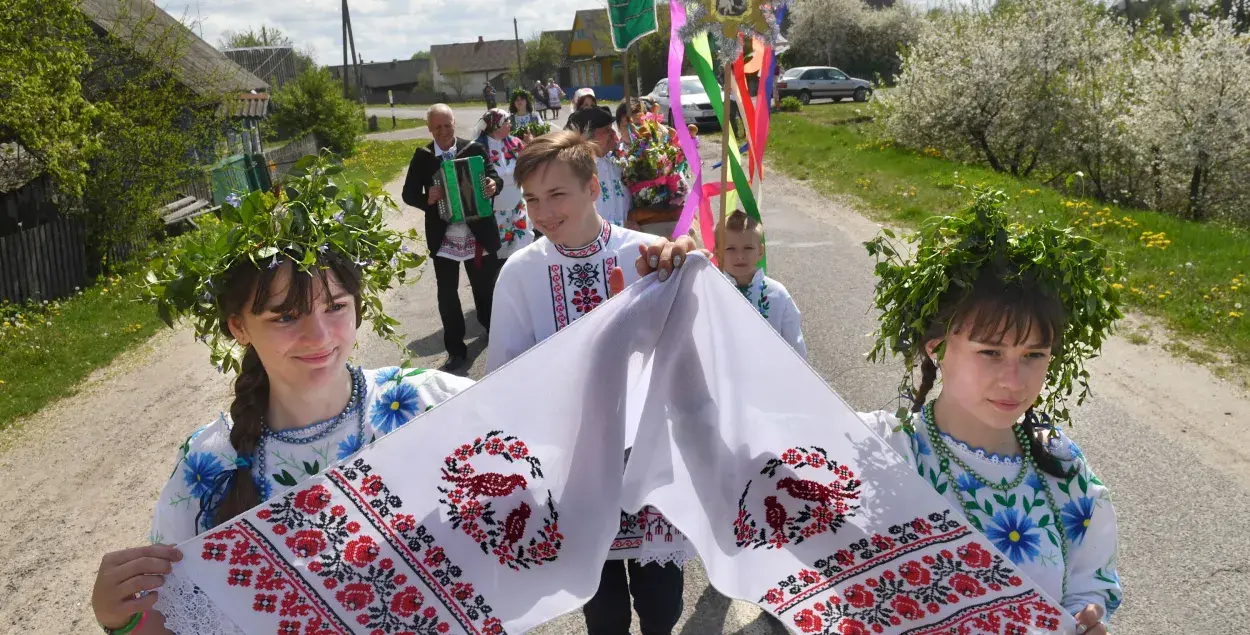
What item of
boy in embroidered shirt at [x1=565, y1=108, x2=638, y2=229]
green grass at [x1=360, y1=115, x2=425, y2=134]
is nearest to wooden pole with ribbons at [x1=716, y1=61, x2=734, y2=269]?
boy in embroidered shirt at [x1=565, y1=108, x2=638, y2=229]

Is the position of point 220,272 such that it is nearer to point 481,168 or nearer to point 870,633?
point 870,633

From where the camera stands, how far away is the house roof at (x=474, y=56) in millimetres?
91125

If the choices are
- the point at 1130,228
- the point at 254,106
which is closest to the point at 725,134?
the point at 1130,228

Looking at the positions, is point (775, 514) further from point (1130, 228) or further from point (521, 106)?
point (1130, 228)

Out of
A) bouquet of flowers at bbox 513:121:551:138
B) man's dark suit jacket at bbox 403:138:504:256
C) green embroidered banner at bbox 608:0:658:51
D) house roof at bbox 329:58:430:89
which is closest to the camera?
green embroidered banner at bbox 608:0:658:51

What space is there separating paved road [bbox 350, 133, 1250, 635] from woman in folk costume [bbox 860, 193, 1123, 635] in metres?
1.80

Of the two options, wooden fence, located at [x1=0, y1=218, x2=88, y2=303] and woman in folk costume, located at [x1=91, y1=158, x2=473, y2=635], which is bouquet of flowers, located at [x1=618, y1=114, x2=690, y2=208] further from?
wooden fence, located at [x1=0, y1=218, x2=88, y2=303]

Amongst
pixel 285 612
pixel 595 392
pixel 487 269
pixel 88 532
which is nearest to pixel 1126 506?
pixel 595 392

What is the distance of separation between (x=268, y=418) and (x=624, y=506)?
3.11 feet

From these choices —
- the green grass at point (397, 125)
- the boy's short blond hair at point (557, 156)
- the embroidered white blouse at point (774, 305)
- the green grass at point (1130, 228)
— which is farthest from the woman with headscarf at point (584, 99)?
the green grass at point (397, 125)

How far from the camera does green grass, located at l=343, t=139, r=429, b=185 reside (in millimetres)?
→ 22078

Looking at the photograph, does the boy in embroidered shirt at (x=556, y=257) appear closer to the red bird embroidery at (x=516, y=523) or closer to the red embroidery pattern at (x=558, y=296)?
the red embroidery pattern at (x=558, y=296)

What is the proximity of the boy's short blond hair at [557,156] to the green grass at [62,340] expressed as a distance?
18.9 feet

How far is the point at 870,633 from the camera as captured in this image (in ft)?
6.66
